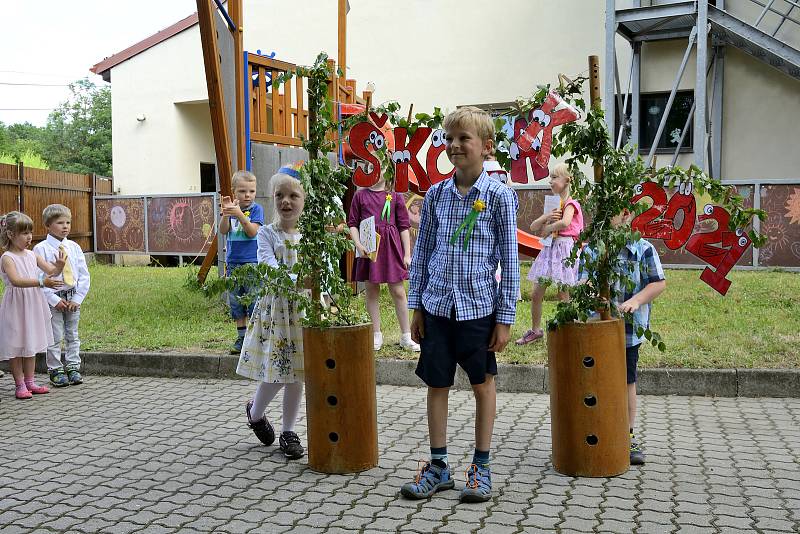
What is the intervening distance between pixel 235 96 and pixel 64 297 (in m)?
A: 3.45

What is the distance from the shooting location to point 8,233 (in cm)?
710

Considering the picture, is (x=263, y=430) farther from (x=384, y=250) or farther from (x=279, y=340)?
(x=384, y=250)

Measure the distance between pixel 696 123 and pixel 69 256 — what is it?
1114 centimetres

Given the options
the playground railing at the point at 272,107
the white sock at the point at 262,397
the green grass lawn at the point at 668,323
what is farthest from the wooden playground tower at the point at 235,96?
the white sock at the point at 262,397

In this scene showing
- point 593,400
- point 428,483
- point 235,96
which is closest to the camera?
point 428,483

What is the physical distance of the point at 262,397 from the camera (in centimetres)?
Answer: 522

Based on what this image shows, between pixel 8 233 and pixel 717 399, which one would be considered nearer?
pixel 717 399

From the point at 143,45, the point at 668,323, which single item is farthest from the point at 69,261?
the point at 143,45

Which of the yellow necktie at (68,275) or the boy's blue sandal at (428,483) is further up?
the yellow necktie at (68,275)

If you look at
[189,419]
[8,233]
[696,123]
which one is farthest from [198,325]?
[696,123]

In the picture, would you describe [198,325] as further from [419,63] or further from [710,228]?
[419,63]

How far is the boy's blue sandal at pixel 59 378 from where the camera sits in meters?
7.42

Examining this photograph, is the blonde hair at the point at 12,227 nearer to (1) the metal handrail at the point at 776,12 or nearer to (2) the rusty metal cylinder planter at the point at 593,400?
(2) the rusty metal cylinder planter at the point at 593,400

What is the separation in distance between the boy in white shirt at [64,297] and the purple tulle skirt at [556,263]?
4.22m
